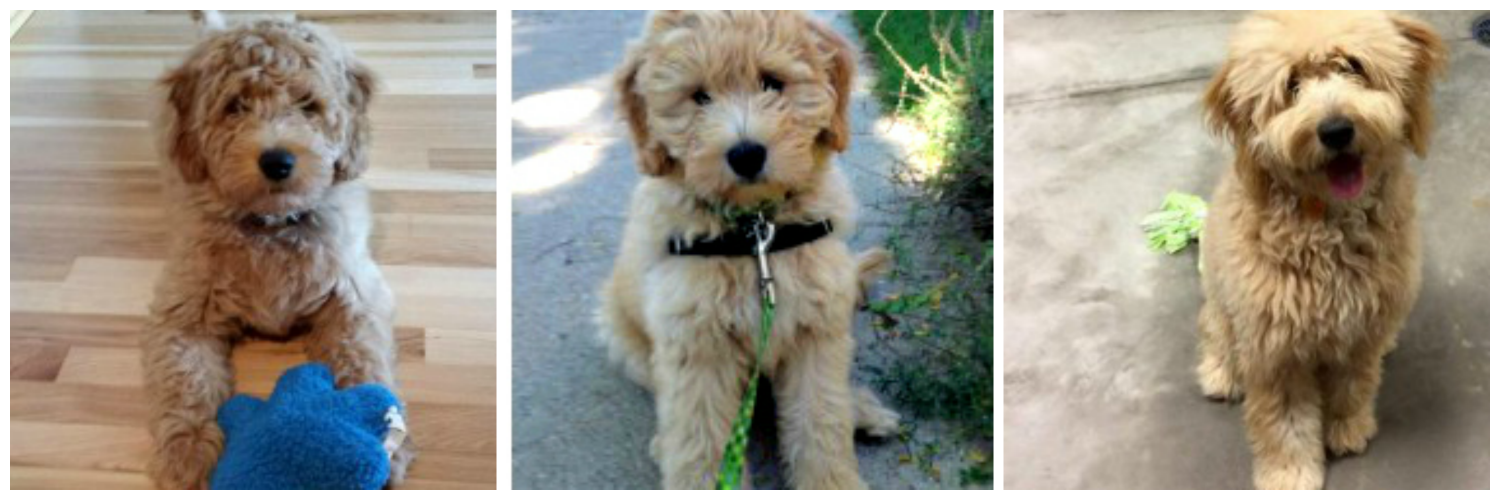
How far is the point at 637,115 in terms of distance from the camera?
2.59 metres

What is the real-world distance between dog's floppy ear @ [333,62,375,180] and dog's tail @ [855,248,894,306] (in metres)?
1.27

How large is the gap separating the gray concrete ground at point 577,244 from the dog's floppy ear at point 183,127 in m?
0.86

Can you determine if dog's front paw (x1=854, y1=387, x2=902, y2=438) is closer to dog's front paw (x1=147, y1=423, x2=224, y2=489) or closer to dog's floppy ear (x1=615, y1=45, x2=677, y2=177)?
dog's floppy ear (x1=615, y1=45, x2=677, y2=177)

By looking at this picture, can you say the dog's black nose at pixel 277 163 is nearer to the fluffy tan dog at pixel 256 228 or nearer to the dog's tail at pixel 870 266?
the fluffy tan dog at pixel 256 228

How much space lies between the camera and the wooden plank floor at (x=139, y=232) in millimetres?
3064

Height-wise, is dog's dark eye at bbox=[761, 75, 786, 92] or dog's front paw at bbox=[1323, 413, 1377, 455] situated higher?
dog's dark eye at bbox=[761, 75, 786, 92]

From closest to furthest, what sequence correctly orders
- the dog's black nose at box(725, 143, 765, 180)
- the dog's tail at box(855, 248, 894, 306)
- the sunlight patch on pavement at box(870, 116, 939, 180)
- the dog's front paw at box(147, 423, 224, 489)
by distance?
the dog's black nose at box(725, 143, 765, 180), the dog's front paw at box(147, 423, 224, 489), the dog's tail at box(855, 248, 894, 306), the sunlight patch on pavement at box(870, 116, 939, 180)

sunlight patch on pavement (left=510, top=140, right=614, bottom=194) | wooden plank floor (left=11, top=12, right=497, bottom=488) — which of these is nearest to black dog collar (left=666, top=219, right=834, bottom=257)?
wooden plank floor (left=11, top=12, right=497, bottom=488)

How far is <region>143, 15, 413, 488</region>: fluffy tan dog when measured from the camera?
292 cm

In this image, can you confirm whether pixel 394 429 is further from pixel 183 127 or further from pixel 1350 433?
pixel 1350 433

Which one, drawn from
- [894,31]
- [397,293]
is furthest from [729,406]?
[894,31]

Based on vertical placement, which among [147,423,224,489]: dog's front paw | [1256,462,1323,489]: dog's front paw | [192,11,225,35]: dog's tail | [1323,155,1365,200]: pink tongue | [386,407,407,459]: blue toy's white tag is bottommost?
[1256,462,1323,489]: dog's front paw

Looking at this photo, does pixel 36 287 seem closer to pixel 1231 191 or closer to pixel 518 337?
pixel 518 337

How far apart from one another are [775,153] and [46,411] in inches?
75.7
